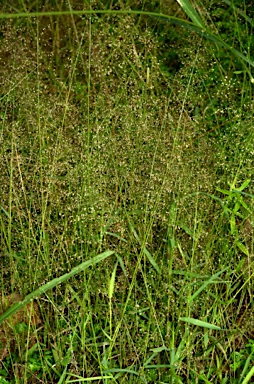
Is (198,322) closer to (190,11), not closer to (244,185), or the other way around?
(244,185)

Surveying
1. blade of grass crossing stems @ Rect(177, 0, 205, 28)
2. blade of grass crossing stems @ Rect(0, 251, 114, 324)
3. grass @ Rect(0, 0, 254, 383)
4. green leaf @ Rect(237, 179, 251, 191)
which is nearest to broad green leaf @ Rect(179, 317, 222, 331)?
grass @ Rect(0, 0, 254, 383)

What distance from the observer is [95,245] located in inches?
88.1

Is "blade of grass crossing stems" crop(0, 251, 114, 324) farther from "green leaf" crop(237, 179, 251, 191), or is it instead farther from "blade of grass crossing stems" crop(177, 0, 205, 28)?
"blade of grass crossing stems" crop(177, 0, 205, 28)

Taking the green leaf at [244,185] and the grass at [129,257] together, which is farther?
the green leaf at [244,185]

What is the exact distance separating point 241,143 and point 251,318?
0.68 metres

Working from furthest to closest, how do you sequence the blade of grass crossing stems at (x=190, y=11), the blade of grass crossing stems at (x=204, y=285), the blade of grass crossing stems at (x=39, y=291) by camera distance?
1. the blade of grass crossing stems at (x=190, y=11)
2. the blade of grass crossing stems at (x=204, y=285)
3. the blade of grass crossing stems at (x=39, y=291)

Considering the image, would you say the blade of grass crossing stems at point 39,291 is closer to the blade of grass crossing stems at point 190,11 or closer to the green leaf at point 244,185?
the green leaf at point 244,185

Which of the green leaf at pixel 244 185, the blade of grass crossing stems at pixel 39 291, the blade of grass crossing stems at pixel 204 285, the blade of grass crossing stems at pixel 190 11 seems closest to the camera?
the blade of grass crossing stems at pixel 39 291

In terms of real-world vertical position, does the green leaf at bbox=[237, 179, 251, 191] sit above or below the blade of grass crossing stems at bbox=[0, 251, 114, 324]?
above

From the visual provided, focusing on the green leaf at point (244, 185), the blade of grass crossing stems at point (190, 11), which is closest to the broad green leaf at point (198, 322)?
the green leaf at point (244, 185)

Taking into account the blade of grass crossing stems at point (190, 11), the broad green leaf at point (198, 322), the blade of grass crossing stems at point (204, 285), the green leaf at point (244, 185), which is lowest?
the broad green leaf at point (198, 322)

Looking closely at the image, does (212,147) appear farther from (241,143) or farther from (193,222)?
(193,222)

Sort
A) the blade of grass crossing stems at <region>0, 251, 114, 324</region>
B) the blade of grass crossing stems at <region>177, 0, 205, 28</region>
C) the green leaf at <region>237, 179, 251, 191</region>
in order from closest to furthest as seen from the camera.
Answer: the blade of grass crossing stems at <region>0, 251, 114, 324</region> < the green leaf at <region>237, 179, 251, 191</region> < the blade of grass crossing stems at <region>177, 0, 205, 28</region>

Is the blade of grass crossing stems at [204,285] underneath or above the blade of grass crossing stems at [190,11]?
underneath
